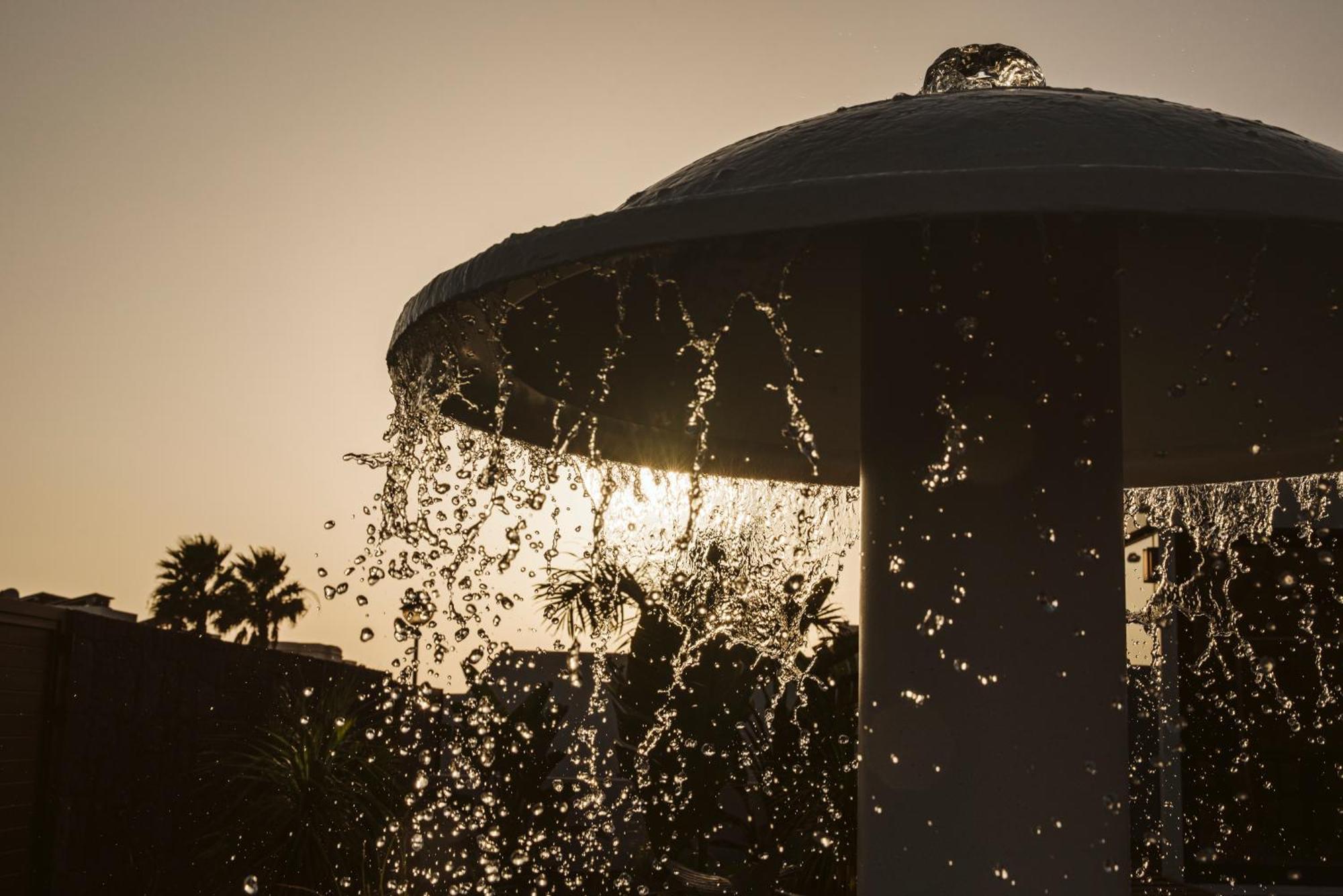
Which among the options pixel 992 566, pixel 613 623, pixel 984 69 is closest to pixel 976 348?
pixel 992 566

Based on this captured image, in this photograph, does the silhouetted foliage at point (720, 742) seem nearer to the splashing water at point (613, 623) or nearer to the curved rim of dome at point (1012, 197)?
the splashing water at point (613, 623)

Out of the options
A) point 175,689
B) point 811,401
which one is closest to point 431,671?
point 811,401

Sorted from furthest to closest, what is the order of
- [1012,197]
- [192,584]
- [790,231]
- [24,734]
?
[192,584] → [24,734] → [790,231] → [1012,197]

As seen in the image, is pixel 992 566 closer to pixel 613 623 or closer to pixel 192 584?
pixel 613 623

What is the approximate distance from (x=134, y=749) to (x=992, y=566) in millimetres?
7546

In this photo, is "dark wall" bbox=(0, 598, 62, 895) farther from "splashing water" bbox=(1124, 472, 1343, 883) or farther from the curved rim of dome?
"splashing water" bbox=(1124, 472, 1343, 883)

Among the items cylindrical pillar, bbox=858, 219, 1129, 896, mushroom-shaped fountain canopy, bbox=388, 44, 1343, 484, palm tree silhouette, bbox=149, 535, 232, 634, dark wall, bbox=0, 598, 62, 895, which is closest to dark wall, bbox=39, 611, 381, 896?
dark wall, bbox=0, 598, 62, 895

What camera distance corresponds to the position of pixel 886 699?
8.63ft

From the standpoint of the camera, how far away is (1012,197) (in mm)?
1797

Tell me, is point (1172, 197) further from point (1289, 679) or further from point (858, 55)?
point (1289, 679)

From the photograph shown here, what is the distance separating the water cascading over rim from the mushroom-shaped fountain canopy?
0.04ft

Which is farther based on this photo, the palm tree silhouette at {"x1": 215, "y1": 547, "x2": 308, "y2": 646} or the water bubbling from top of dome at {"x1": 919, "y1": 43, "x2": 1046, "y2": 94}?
the palm tree silhouette at {"x1": 215, "y1": 547, "x2": 308, "y2": 646}

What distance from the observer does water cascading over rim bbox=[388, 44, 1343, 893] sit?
2188mm

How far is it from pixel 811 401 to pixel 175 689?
6900 millimetres
